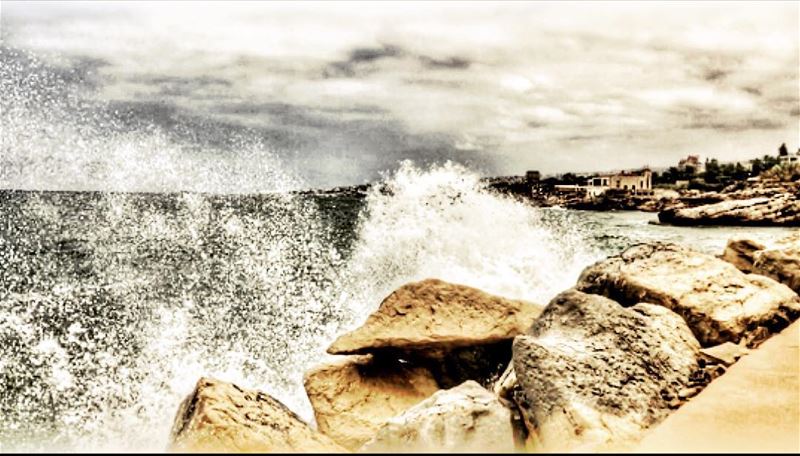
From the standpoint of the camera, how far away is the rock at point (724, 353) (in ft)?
18.2

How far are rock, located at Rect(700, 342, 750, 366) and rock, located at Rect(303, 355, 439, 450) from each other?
2.56 metres

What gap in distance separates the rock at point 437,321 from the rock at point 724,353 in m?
1.87

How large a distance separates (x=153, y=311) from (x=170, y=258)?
1110 cm

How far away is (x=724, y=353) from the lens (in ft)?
18.6

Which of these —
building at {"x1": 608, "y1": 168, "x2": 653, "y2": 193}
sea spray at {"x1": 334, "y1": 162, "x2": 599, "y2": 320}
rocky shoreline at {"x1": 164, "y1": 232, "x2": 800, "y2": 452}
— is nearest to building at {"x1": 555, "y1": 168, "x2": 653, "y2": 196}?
building at {"x1": 608, "y1": 168, "x2": 653, "y2": 193}

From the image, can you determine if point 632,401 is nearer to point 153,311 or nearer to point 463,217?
point 153,311

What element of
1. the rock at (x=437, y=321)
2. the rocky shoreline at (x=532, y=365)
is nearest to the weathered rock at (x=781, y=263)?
the rocky shoreline at (x=532, y=365)

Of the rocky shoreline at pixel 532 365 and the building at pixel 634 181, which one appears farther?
the building at pixel 634 181

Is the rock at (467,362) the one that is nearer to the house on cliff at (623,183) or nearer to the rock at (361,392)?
the rock at (361,392)

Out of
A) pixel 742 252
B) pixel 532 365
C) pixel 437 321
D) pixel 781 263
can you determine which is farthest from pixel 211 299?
pixel 532 365


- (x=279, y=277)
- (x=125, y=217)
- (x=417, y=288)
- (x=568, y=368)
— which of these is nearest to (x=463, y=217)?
(x=279, y=277)

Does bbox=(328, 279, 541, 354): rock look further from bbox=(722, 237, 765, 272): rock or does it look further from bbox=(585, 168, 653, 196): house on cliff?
bbox=(585, 168, 653, 196): house on cliff

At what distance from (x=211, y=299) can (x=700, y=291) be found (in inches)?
506

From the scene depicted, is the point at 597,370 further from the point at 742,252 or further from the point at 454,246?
the point at 454,246
